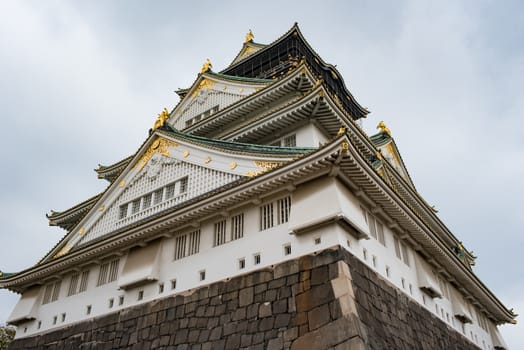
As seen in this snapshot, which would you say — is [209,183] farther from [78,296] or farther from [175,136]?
[78,296]

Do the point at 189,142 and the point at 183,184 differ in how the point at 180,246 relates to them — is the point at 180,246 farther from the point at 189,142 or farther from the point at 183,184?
the point at 189,142

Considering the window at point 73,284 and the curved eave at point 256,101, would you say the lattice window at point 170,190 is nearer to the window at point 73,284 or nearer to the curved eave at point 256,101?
the window at point 73,284

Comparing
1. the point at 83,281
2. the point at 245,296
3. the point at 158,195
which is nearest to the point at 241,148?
the point at 158,195

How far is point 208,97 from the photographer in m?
24.4

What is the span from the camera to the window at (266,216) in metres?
13.1

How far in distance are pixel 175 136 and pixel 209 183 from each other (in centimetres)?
319

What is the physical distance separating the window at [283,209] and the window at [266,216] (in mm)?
278

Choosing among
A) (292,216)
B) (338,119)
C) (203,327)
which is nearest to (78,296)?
(203,327)

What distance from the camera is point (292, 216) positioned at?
12.2 meters

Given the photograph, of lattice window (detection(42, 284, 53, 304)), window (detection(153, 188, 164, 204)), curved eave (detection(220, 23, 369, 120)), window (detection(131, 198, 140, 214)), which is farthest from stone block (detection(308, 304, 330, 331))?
curved eave (detection(220, 23, 369, 120))

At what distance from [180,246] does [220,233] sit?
5.41 ft

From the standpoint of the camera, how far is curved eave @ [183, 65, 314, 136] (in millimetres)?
18828

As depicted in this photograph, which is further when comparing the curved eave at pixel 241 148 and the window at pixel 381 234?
the window at pixel 381 234

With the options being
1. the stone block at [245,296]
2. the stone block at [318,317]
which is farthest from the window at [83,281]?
the stone block at [318,317]
